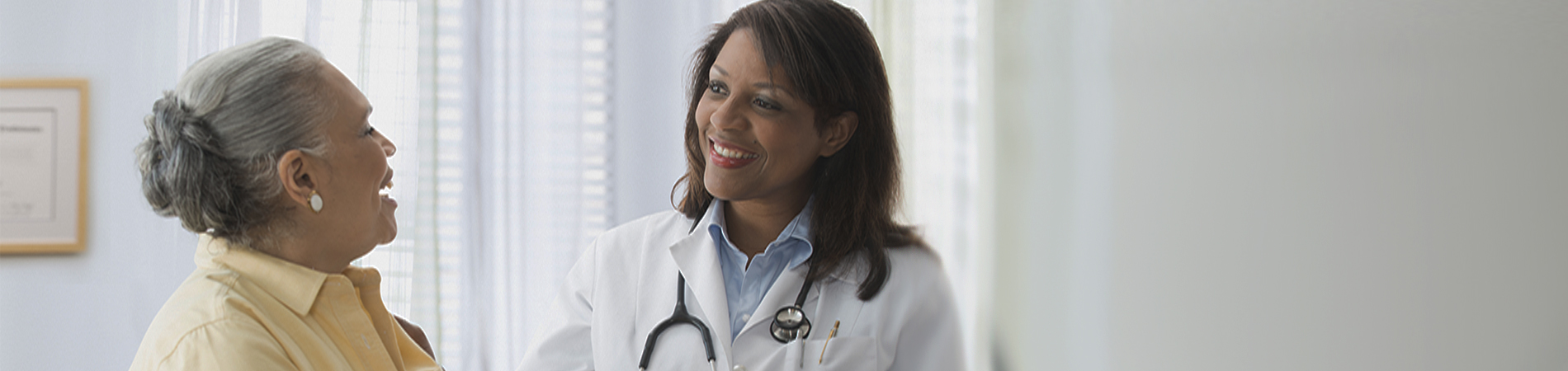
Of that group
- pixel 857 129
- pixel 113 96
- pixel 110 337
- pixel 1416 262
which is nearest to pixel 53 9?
pixel 113 96

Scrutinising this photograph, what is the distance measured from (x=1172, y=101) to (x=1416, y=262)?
1.32 ft

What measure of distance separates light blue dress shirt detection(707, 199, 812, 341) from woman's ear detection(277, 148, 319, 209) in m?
0.58

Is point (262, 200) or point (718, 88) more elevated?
point (718, 88)

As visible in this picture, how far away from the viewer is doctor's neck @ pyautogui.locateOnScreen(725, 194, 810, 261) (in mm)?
1411

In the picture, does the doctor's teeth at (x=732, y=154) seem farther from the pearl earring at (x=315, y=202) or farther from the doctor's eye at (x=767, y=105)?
the pearl earring at (x=315, y=202)

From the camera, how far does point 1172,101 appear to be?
856mm

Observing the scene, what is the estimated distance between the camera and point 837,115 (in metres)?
1.33

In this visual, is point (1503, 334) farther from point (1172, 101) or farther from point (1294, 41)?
point (1172, 101)

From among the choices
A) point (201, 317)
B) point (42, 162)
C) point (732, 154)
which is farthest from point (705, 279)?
point (42, 162)

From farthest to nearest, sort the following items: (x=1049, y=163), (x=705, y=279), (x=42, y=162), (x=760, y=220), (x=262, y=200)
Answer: (x=42, y=162) → (x=760, y=220) → (x=705, y=279) → (x=1049, y=163) → (x=262, y=200)

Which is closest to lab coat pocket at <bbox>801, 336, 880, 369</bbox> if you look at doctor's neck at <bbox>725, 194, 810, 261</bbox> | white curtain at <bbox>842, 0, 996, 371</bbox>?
doctor's neck at <bbox>725, 194, 810, 261</bbox>

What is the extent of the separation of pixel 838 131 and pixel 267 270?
804mm

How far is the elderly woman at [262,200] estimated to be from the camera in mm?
942

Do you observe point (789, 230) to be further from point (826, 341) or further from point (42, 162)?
point (42, 162)
